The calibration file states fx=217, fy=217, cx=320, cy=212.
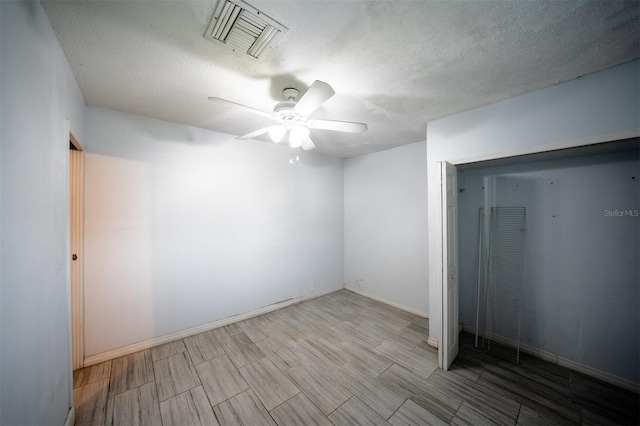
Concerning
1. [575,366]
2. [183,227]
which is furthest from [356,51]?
[575,366]

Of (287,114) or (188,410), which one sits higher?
(287,114)

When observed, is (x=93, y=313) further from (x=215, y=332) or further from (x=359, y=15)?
(x=359, y=15)

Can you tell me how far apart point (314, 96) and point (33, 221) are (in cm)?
159

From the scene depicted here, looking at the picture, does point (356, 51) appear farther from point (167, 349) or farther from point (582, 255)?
point (167, 349)

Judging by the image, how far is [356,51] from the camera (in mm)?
1386

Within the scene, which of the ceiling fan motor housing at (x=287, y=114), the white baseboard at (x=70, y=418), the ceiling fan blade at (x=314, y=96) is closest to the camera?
the ceiling fan blade at (x=314, y=96)

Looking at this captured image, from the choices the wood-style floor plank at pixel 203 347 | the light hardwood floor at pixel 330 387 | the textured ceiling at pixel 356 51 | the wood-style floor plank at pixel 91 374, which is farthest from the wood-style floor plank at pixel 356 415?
the textured ceiling at pixel 356 51

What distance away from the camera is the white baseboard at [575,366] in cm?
184

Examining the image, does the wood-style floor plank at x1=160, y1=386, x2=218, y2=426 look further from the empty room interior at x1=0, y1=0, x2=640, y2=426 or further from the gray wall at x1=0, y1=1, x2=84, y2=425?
the gray wall at x1=0, y1=1, x2=84, y2=425

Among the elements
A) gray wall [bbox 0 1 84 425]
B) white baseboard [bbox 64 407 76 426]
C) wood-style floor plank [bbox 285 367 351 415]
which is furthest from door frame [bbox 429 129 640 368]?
white baseboard [bbox 64 407 76 426]

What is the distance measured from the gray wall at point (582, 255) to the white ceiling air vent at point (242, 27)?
2.83m

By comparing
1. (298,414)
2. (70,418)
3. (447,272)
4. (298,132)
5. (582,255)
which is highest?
(298,132)

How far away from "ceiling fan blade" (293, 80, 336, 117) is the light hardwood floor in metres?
2.27

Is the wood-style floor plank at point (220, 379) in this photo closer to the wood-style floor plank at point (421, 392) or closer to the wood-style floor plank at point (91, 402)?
the wood-style floor plank at point (91, 402)
